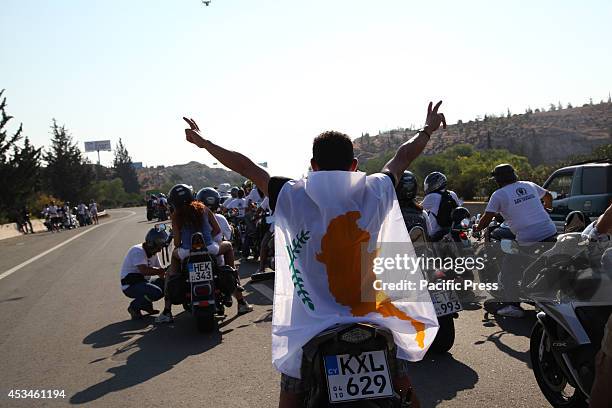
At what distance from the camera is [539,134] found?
69.0 m

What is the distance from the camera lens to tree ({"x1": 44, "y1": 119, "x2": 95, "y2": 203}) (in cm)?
7288

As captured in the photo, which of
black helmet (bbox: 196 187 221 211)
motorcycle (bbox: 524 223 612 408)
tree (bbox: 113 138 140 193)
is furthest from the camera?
tree (bbox: 113 138 140 193)

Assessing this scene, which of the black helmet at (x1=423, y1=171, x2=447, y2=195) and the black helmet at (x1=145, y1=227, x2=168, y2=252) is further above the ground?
the black helmet at (x1=423, y1=171, x2=447, y2=195)

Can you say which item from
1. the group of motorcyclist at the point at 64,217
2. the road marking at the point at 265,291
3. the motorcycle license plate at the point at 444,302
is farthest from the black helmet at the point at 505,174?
the group of motorcyclist at the point at 64,217

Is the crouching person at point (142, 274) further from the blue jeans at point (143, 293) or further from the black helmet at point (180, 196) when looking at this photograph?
the black helmet at point (180, 196)

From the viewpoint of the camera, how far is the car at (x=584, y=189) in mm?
12039

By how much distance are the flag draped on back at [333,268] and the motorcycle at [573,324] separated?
1634 mm

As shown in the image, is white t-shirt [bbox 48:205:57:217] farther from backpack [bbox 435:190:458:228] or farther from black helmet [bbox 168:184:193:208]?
backpack [bbox 435:190:458:228]

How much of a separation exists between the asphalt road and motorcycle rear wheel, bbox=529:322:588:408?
16 cm

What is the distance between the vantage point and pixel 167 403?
517cm

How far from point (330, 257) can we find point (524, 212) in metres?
5.15

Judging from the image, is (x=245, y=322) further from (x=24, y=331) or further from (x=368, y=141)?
(x=368, y=141)

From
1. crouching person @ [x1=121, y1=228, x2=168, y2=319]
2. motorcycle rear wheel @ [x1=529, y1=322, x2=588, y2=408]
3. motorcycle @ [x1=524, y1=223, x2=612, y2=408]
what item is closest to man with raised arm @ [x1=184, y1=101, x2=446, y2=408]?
motorcycle @ [x1=524, y1=223, x2=612, y2=408]

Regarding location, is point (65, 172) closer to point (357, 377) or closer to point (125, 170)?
point (125, 170)
